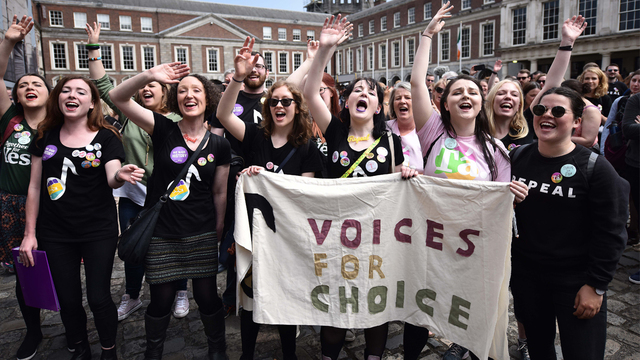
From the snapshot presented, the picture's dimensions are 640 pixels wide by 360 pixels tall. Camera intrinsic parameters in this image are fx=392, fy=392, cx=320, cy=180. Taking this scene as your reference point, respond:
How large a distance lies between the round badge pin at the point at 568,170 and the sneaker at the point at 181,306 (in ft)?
11.3

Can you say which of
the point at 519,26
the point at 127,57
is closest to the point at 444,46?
the point at 519,26

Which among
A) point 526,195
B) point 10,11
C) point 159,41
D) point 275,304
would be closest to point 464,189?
point 526,195

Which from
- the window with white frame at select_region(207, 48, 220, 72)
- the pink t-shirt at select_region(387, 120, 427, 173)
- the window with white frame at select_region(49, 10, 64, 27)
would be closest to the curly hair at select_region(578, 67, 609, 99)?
the pink t-shirt at select_region(387, 120, 427, 173)

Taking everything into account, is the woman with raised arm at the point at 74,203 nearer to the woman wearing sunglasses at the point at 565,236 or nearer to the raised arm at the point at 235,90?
the raised arm at the point at 235,90

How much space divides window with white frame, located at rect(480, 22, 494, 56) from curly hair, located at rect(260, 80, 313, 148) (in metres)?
38.6

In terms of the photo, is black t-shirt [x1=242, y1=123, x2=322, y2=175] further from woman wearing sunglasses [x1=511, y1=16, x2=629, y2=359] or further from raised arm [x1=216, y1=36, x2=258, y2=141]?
Result: woman wearing sunglasses [x1=511, y1=16, x2=629, y2=359]

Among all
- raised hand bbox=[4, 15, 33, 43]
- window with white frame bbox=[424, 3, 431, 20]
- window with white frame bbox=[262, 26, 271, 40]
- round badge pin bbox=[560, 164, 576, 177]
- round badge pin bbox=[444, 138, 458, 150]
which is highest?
window with white frame bbox=[262, 26, 271, 40]

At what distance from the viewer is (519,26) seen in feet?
108

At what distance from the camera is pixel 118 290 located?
14.9 feet

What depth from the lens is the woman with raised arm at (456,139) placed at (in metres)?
2.68

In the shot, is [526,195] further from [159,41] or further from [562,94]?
[159,41]

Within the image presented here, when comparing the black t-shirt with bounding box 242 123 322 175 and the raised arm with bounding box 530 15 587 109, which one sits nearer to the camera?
the black t-shirt with bounding box 242 123 322 175

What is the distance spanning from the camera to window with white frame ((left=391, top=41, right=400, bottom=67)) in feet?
153

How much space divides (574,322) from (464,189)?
3.06 ft
